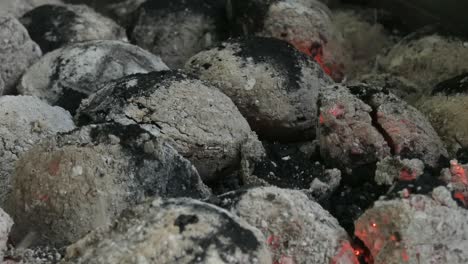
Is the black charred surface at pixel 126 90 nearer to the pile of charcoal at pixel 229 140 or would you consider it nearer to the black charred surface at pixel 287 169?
the pile of charcoal at pixel 229 140

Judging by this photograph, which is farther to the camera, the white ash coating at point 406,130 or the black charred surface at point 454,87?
the black charred surface at point 454,87

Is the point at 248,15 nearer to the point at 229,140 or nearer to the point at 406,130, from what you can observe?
the point at 229,140

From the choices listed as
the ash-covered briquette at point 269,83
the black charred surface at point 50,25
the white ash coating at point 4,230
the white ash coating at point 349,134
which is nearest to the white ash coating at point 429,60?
the ash-covered briquette at point 269,83

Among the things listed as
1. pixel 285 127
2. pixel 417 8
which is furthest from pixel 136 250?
pixel 417 8

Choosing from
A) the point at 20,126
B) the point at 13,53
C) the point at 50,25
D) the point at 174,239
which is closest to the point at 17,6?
the point at 50,25

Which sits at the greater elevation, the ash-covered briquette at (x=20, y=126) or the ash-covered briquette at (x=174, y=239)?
the ash-covered briquette at (x=174, y=239)

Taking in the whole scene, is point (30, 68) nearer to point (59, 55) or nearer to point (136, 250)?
point (59, 55)
